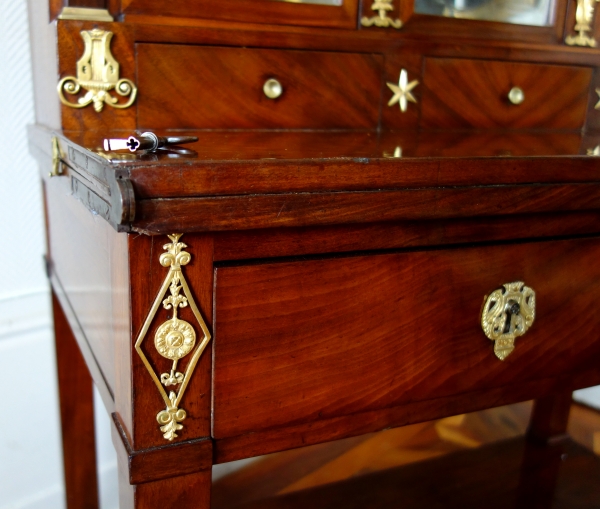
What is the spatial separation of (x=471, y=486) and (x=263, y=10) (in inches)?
25.6

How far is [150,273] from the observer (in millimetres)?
397

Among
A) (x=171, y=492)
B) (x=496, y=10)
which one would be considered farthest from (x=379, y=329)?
(x=496, y=10)

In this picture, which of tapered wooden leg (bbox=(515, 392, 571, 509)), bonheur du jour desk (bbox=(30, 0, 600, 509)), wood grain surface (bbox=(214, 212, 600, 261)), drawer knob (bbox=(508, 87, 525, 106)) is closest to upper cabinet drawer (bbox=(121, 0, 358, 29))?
bonheur du jour desk (bbox=(30, 0, 600, 509))

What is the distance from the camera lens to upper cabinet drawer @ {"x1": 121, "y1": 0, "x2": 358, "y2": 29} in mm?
654

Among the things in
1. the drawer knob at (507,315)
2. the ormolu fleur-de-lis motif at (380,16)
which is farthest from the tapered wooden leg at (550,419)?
the ormolu fleur-de-lis motif at (380,16)

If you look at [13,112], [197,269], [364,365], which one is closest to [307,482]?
[364,365]

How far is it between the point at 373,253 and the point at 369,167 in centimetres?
7

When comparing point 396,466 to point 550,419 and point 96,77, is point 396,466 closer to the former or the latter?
point 550,419

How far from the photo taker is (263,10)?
0.70 metres

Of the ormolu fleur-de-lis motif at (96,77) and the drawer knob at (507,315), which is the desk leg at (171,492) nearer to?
the drawer knob at (507,315)

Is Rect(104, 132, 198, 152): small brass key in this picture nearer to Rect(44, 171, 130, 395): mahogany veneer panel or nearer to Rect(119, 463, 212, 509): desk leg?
Rect(44, 171, 130, 395): mahogany veneer panel

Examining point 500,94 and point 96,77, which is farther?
point 500,94

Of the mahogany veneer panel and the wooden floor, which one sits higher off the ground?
the mahogany veneer panel

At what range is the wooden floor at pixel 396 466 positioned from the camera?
83 centimetres
